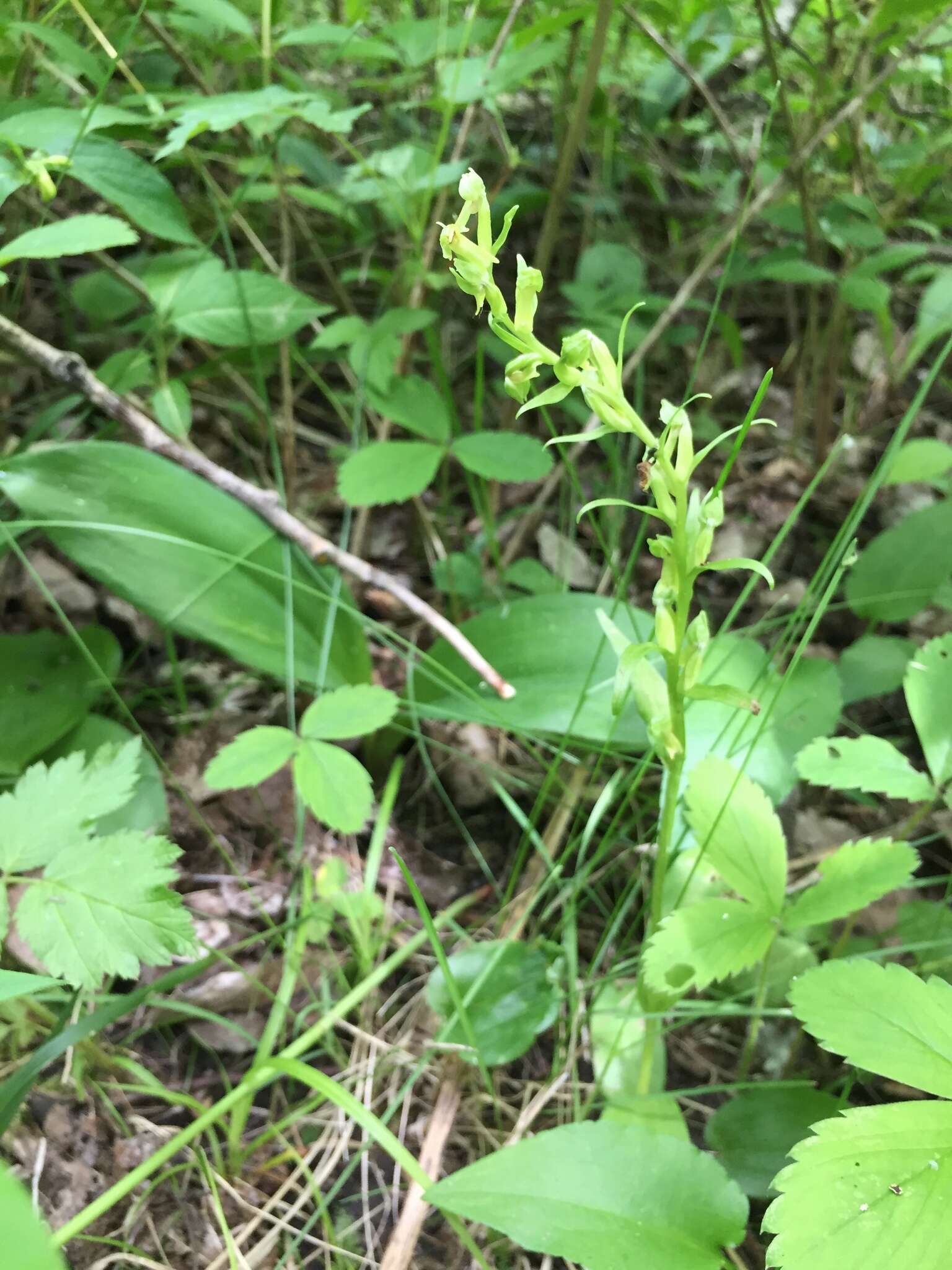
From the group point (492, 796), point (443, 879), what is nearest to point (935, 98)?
point (492, 796)

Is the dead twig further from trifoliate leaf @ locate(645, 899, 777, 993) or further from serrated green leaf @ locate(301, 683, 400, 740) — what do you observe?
trifoliate leaf @ locate(645, 899, 777, 993)

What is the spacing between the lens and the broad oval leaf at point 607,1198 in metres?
0.51

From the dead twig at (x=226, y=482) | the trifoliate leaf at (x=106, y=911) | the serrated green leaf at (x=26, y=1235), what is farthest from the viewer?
the dead twig at (x=226, y=482)

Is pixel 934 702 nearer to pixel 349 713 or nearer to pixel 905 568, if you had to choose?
pixel 905 568

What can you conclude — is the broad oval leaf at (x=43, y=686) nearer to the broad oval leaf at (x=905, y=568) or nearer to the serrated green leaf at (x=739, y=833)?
the serrated green leaf at (x=739, y=833)

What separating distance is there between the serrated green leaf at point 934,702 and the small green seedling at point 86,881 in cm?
66


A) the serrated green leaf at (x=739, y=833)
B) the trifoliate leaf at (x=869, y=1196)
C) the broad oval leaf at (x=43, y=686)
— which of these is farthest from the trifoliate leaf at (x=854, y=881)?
the broad oval leaf at (x=43, y=686)

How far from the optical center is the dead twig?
916 mm

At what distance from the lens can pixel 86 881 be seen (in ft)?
1.92

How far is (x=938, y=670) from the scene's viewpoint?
0.74 meters

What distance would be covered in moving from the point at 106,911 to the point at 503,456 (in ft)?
2.43

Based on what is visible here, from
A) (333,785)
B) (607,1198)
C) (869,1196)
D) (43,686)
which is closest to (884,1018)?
(869,1196)

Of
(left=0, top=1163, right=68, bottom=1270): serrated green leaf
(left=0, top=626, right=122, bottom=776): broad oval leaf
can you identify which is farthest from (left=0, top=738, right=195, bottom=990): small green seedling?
(left=0, top=1163, right=68, bottom=1270): serrated green leaf

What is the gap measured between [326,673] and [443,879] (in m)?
0.31
